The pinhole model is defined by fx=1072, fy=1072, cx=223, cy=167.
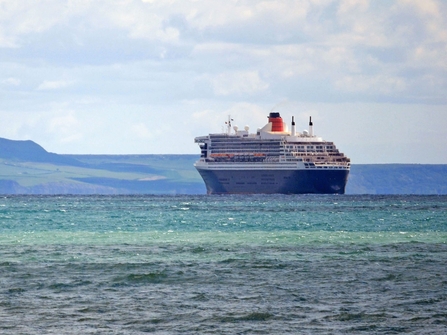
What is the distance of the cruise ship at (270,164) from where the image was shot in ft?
513

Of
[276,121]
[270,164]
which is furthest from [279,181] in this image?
[276,121]

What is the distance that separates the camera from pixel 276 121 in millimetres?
180375

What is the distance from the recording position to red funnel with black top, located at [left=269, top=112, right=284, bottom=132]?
180 metres

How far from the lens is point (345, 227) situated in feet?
206

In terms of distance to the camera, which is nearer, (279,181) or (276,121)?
(279,181)

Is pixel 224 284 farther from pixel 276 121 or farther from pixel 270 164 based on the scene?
pixel 276 121

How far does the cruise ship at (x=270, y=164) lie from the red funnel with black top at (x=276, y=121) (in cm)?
755

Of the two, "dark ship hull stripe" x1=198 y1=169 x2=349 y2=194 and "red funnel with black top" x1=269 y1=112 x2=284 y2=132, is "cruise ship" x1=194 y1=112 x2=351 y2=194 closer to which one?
"dark ship hull stripe" x1=198 y1=169 x2=349 y2=194

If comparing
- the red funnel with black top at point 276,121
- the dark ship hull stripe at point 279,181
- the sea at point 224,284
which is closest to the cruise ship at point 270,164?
the dark ship hull stripe at point 279,181

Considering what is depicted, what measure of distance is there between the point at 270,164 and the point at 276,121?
22787 millimetres

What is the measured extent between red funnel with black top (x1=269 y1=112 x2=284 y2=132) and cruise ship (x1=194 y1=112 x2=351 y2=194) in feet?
24.8

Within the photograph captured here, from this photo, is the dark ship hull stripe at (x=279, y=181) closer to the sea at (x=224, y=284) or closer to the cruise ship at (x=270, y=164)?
the cruise ship at (x=270, y=164)

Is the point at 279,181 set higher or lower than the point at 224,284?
higher

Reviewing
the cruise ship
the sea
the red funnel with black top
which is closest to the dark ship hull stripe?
the cruise ship
